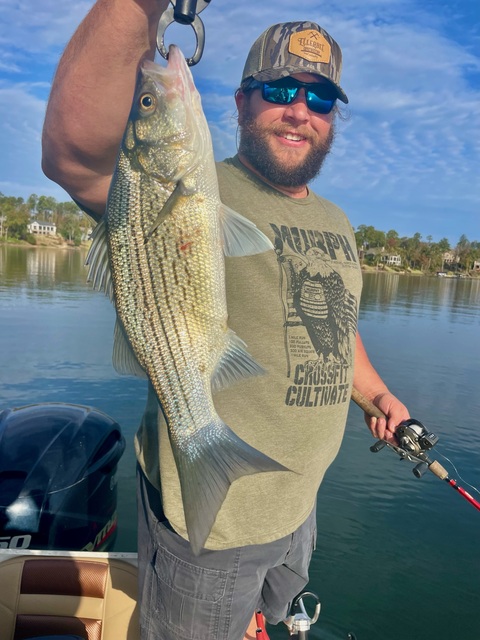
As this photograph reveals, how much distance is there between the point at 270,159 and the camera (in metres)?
2.30

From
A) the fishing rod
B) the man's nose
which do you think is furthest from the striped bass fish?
the fishing rod

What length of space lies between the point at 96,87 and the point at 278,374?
125 cm

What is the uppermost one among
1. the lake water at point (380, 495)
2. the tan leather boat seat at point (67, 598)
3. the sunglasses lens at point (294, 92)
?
the sunglasses lens at point (294, 92)

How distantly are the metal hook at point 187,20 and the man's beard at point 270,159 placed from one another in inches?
28.5

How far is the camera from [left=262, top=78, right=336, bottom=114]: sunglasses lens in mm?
2324

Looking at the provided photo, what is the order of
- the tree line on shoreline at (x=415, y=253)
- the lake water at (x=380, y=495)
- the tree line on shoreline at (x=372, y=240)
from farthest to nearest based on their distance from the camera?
the tree line on shoreline at (x=415, y=253) < the tree line on shoreline at (x=372, y=240) < the lake water at (x=380, y=495)

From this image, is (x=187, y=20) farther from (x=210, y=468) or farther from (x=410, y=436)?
(x=410, y=436)

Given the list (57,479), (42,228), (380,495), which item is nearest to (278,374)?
(57,479)

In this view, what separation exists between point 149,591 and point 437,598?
12.1 feet

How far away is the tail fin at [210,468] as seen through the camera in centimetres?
165

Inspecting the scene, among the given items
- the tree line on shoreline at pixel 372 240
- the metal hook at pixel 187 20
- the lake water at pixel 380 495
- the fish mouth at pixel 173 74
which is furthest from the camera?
the tree line on shoreline at pixel 372 240

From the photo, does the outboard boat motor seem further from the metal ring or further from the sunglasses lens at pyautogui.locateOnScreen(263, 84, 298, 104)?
the metal ring

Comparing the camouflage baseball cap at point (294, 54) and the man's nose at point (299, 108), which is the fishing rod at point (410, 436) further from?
the camouflage baseball cap at point (294, 54)

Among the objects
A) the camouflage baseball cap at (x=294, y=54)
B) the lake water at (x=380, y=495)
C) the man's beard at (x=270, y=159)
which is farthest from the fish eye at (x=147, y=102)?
the lake water at (x=380, y=495)
